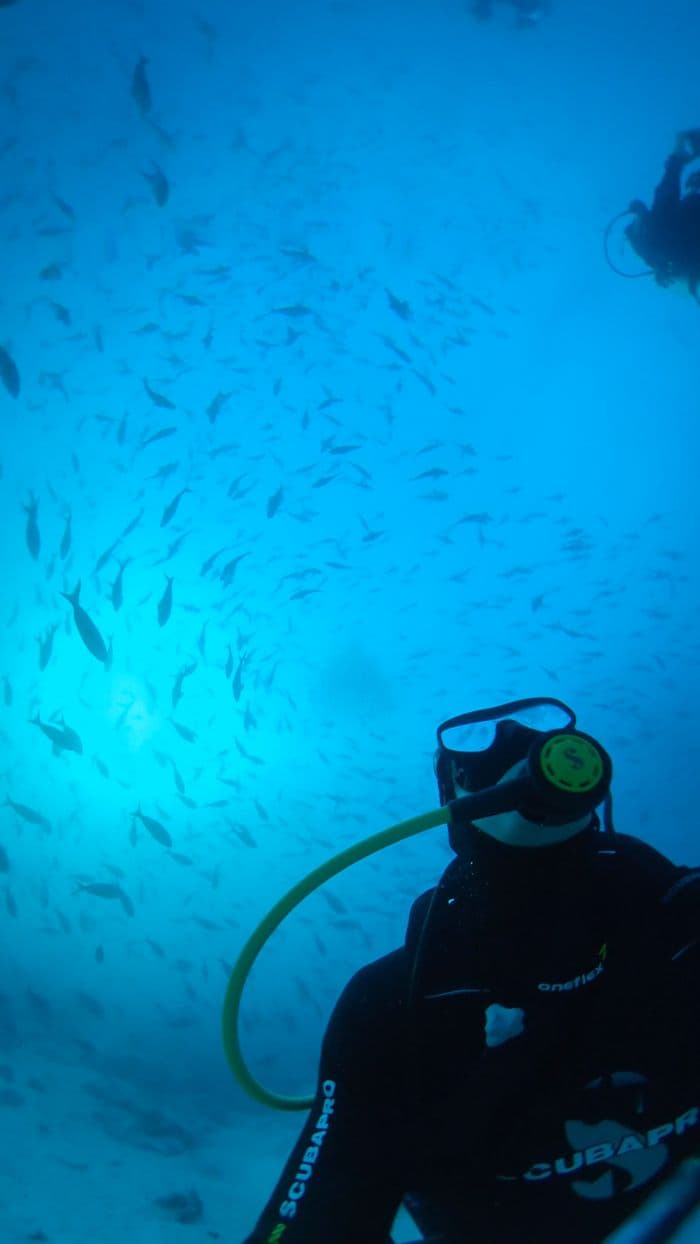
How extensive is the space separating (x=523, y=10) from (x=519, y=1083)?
1556 centimetres

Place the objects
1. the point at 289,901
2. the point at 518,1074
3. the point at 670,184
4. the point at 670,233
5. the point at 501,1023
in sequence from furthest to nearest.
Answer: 1. the point at 670,233
2. the point at 670,184
3. the point at 501,1023
4. the point at 518,1074
5. the point at 289,901

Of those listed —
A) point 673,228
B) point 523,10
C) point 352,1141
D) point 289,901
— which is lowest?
point 352,1141

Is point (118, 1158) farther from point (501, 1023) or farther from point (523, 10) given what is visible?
point (523, 10)

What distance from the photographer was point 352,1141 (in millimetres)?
1564

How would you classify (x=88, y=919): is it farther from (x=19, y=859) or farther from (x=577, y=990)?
(x=577, y=990)

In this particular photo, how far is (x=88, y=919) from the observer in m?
12.5

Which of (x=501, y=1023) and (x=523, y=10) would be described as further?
(x=523, y=10)

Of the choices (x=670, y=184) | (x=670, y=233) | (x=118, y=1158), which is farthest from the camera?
(x=670, y=233)

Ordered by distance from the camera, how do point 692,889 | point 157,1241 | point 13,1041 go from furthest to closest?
point 13,1041, point 157,1241, point 692,889

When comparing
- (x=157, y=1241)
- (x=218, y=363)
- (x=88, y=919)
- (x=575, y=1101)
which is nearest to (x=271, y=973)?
(x=88, y=919)

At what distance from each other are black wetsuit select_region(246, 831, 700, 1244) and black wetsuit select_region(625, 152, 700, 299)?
1126 centimetres

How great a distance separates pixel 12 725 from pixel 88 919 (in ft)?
13.5

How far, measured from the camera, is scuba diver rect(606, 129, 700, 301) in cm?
971

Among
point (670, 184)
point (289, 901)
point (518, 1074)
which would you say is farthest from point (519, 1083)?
point (670, 184)
